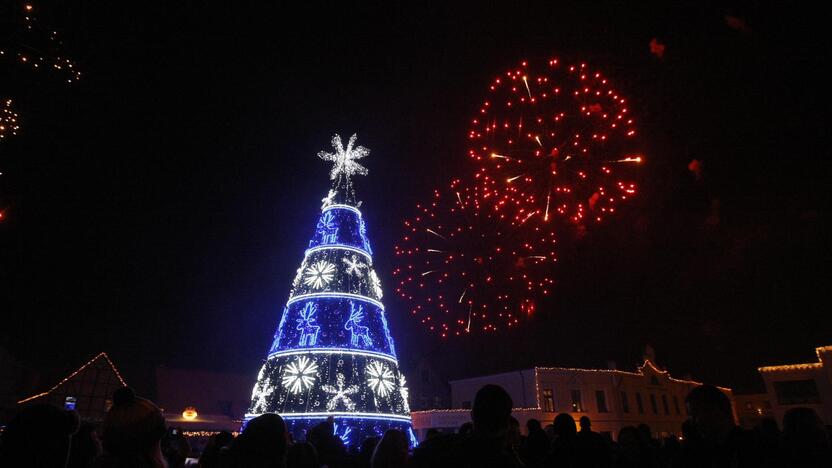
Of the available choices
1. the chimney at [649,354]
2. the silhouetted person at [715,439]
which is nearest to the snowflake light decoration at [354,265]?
the silhouetted person at [715,439]

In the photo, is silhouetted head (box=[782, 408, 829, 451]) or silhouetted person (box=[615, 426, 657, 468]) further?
silhouetted person (box=[615, 426, 657, 468])

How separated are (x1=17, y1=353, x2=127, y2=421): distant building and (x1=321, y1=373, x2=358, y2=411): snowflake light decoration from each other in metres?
21.1

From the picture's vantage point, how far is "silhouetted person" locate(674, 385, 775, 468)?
3490mm

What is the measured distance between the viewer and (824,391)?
30.6 metres

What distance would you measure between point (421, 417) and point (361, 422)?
21032 mm

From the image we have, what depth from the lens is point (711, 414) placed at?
370 centimetres

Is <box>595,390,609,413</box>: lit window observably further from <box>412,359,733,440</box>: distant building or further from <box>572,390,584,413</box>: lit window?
<box>572,390,584,413</box>: lit window

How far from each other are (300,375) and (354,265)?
359cm

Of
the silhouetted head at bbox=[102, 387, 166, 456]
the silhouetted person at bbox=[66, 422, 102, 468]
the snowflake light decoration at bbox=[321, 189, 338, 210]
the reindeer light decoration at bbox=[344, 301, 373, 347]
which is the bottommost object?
the silhouetted person at bbox=[66, 422, 102, 468]

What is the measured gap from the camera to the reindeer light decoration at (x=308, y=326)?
12.3 m

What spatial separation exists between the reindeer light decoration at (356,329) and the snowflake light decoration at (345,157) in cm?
492

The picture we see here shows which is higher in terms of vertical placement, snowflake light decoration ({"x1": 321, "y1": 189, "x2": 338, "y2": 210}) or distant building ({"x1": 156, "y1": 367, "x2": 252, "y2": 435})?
snowflake light decoration ({"x1": 321, "y1": 189, "x2": 338, "y2": 210})

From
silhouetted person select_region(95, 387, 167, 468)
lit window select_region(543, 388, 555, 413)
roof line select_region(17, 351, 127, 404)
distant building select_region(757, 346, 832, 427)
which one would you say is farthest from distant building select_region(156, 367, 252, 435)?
distant building select_region(757, 346, 832, 427)

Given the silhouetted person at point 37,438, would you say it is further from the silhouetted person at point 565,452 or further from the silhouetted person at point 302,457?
the silhouetted person at point 565,452
